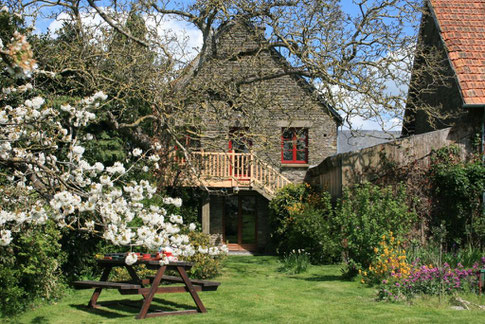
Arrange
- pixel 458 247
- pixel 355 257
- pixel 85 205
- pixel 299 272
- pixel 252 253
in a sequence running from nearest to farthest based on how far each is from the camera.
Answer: pixel 85 205
pixel 355 257
pixel 299 272
pixel 458 247
pixel 252 253

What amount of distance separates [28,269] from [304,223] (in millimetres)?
9767

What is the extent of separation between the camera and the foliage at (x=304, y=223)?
1617cm

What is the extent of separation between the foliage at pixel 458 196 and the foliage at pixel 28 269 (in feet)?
32.8

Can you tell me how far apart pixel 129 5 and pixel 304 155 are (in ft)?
34.6

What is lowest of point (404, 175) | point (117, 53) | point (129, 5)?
point (404, 175)

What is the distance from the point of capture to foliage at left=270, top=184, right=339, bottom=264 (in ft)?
53.1

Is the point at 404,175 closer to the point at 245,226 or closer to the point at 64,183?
the point at 245,226

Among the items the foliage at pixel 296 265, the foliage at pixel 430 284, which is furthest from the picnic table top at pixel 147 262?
the foliage at pixel 296 265

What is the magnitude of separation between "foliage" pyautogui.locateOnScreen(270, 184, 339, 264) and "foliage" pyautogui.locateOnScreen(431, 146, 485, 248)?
9.97 ft

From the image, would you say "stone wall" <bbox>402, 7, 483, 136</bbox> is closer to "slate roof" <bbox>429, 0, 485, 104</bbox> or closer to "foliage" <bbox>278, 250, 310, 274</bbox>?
"slate roof" <bbox>429, 0, 485, 104</bbox>

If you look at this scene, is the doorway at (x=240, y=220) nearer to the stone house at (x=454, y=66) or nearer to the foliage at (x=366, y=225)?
the stone house at (x=454, y=66)

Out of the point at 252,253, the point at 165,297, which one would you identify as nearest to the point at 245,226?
the point at 252,253

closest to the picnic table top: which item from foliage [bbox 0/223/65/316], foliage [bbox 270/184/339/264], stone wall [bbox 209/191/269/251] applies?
foliage [bbox 0/223/65/316]

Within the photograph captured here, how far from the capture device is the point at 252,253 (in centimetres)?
2216
